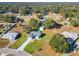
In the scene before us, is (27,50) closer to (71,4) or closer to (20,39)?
(20,39)

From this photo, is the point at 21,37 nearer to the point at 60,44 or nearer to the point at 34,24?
the point at 34,24

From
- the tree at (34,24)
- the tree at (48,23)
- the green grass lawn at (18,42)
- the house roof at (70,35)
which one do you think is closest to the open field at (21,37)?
the green grass lawn at (18,42)

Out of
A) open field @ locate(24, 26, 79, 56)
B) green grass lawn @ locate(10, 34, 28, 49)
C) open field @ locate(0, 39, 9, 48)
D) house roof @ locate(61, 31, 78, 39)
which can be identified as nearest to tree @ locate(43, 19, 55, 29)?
open field @ locate(24, 26, 79, 56)

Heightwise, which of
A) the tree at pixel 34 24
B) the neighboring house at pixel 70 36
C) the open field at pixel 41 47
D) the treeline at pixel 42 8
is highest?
the treeline at pixel 42 8

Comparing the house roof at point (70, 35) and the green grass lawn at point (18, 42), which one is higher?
the house roof at point (70, 35)

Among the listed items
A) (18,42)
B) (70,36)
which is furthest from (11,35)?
(70,36)

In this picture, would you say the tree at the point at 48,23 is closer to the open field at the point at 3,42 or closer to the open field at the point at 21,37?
the open field at the point at 21,37

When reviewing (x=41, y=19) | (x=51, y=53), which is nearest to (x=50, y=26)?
(x=41, y=19)
